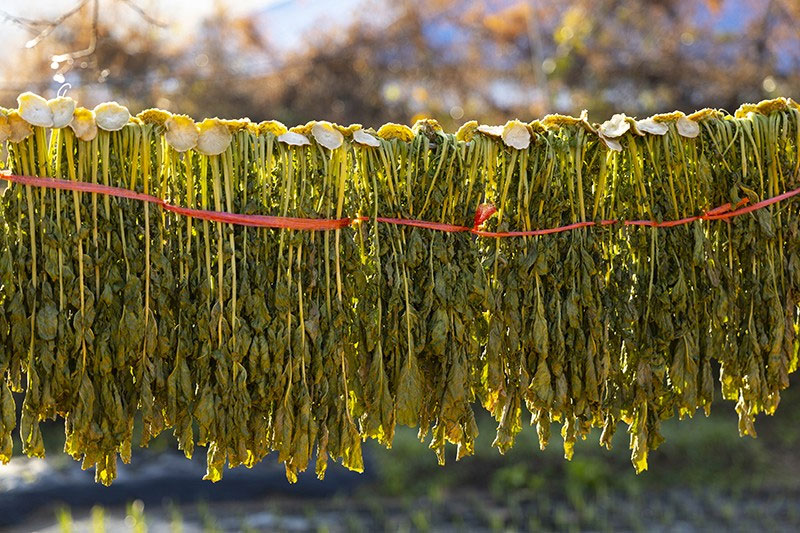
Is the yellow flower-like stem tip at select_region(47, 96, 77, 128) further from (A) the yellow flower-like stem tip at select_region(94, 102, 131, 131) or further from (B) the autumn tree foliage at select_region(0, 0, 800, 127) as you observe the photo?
(B) the autumn tree foliage at select_region(0, 0, 800, 127)

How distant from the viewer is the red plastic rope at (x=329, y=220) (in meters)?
1.88

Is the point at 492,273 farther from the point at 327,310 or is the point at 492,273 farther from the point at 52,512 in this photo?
the point at 52,512

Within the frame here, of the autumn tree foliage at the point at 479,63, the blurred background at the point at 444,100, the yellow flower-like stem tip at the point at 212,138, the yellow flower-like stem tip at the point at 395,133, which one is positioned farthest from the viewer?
the autumn tree foliage at the point at 479,63

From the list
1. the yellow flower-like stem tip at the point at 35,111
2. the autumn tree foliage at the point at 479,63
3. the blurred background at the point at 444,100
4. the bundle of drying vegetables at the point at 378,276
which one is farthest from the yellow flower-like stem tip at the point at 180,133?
the autumn tree foliage at the point at 479,63

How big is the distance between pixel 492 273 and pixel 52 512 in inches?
188

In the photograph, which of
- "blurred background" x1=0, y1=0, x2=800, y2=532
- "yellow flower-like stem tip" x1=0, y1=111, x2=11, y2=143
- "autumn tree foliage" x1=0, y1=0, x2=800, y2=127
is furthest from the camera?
"autumn tree foliage" x1=0, y1=0, x2=800, y2=127

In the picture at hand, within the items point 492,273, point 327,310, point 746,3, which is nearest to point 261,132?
point 327,310

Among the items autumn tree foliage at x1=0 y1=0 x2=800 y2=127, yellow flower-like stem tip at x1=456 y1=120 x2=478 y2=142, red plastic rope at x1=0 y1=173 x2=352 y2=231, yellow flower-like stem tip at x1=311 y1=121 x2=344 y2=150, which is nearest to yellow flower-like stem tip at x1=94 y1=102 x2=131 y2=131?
Answer: red plastic rope at x1=0 y1=173 x2=352 y2=231

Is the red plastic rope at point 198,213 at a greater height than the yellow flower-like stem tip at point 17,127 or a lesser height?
lesser

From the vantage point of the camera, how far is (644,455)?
7.14 ft

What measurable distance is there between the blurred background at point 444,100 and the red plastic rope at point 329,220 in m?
3.60

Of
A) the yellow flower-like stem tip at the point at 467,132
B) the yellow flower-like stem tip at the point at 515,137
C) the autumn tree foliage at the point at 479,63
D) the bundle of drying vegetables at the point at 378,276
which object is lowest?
the bundle of drying vegetables at the point at 378,276

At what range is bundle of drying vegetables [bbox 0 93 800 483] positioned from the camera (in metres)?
1.89

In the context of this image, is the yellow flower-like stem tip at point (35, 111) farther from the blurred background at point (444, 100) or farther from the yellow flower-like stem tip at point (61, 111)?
the blurred background at point (444, 100)
